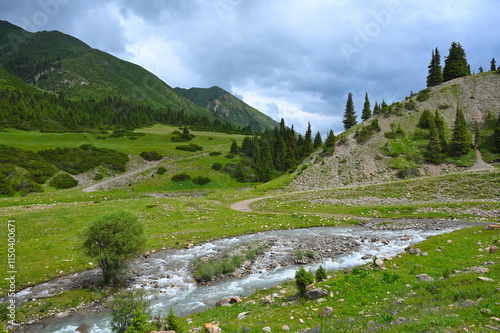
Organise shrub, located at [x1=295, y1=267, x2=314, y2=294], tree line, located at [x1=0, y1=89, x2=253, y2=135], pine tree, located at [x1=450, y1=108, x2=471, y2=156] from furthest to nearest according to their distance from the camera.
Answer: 1. tree line, located at [x1=0, y1=89, x2=253, y2=135]
2. pine tree, located at [x1=450, y1=108, x2=471, y2=156]
3. shrub, located at [x1=295, y1=267, x2=314, y2=294]

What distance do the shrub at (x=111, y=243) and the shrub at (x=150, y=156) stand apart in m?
82.4

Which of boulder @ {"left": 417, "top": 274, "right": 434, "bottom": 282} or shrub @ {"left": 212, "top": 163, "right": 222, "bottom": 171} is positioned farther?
shrub @ {"left": 212, "top": 163, "right": 222, "bottom": 171}

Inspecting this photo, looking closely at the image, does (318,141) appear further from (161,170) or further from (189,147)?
(161,170)

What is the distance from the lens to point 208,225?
31.5 meters

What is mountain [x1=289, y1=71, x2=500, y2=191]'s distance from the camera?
6092 centimetres

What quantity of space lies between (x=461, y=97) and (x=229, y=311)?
108 m

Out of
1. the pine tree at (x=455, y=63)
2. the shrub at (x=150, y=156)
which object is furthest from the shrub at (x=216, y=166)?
the pine tree at (x=455, y=63)

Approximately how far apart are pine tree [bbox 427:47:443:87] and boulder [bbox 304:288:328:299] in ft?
386

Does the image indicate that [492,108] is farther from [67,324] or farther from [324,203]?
[67,324]

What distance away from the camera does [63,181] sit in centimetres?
6275

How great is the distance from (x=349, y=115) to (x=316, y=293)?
103521 mm

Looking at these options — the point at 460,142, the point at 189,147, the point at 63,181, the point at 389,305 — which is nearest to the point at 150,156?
the point at 189,147

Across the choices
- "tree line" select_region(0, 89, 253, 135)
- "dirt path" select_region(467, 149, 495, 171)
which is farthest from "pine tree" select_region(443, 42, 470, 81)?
"tree line" select_region(0, 89, 253, 135)

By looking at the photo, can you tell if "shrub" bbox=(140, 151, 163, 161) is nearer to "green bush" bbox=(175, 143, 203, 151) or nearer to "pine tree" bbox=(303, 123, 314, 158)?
"green bush" bbox=(175, 143, 203, 151)
